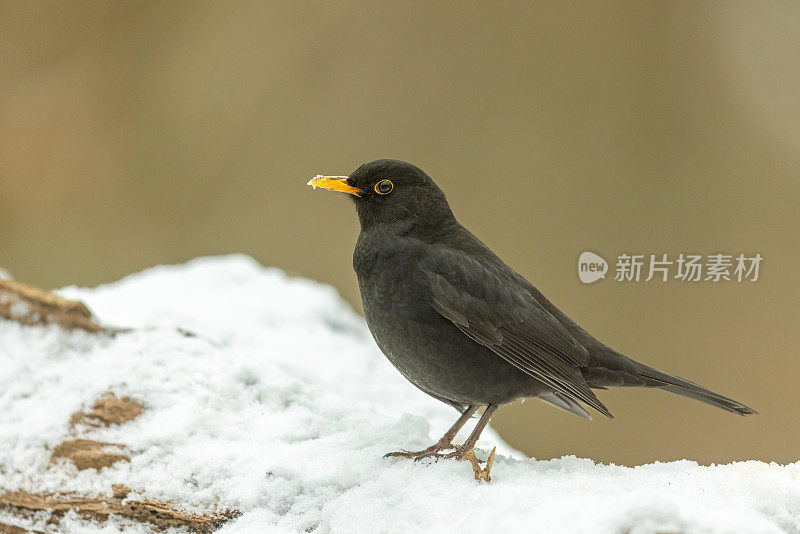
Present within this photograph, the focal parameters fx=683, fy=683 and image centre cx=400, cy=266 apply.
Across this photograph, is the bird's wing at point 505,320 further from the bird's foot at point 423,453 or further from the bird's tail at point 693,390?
the bird's foot at point 423,453

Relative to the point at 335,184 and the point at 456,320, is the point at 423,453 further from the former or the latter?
the point at 335,184

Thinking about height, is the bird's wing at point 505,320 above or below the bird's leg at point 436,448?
above

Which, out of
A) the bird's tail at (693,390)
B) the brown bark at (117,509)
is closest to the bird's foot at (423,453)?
the brown bark at (117,509)

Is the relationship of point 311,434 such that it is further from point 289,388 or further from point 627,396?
point 627,396

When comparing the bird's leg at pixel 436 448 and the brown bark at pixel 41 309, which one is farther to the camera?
the brown bark at pixel 41 309

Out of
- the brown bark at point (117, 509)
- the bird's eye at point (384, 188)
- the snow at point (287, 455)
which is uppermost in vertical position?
the bird's eye at point (384, 188)

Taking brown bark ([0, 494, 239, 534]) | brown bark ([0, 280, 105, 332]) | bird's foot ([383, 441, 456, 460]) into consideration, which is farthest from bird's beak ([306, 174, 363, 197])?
brown bark ([0, 280, 105, 332])

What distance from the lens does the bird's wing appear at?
2.77 metres

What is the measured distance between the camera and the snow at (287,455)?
2152mm

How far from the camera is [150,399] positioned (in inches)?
130

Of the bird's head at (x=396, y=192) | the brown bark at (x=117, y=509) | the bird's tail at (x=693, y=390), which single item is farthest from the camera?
the bird's head at (x=396, y=192)

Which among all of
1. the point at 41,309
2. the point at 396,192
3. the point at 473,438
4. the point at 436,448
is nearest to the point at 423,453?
the point at 436,448

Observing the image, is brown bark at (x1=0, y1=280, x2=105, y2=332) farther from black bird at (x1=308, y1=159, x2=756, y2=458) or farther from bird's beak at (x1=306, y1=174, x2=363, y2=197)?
black bird at (x1=308, y1=159, x2=756, y2=458)

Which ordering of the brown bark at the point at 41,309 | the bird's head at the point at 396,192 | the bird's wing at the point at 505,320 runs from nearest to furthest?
the bird's wing at the point at 505,320, the bird's head at the point at 396,192, the brown bark at the point at 41,309
